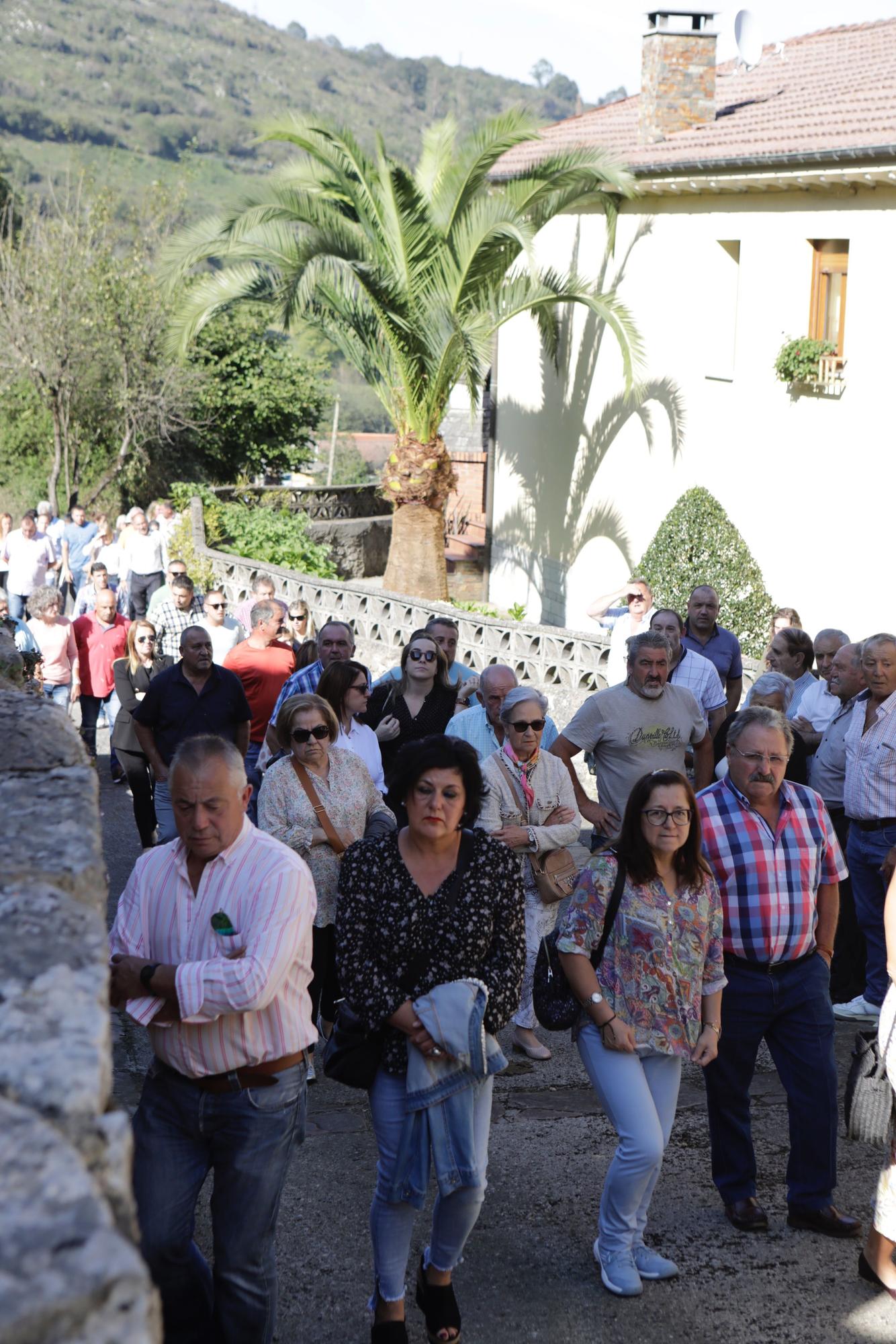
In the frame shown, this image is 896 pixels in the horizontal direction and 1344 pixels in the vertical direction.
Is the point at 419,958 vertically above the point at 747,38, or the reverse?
the point at 747,38

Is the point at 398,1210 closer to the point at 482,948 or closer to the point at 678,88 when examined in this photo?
the point at 482,948

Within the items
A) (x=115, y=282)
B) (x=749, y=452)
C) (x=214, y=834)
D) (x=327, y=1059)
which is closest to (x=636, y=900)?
(x=327, y=1059)

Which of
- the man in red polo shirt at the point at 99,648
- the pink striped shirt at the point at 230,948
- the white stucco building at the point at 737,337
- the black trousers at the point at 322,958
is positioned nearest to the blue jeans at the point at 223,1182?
the pink striped shirt at the point at 230,948

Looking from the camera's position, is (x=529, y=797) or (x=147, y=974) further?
(x=529, y=797)

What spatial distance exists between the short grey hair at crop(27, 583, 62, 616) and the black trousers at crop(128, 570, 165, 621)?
20.7 ft

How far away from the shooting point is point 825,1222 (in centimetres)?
488

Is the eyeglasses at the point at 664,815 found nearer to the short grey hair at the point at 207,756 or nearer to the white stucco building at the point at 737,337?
the short grey hair at the point at 207,756

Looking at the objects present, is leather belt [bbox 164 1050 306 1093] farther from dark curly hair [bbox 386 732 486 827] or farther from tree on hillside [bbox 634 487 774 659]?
tree on hillside [bbox 634 487 774 659]

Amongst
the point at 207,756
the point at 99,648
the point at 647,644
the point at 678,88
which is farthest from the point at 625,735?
the point at 678,88

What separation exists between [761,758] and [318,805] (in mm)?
1851

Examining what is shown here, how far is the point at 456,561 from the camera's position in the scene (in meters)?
27.0

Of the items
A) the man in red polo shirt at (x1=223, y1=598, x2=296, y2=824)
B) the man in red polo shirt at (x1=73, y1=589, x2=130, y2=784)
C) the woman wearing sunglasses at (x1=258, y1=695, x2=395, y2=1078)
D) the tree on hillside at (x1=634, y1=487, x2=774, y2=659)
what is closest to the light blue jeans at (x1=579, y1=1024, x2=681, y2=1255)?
the woman wearing sunglasses at (x1=258, y1=695, x2=395, y2=1078)

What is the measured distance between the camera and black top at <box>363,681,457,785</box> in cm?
759

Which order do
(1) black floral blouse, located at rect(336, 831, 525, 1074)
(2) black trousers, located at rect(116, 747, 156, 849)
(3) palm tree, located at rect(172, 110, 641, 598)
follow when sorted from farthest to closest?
(3) palm tree, located at rect(172, 110, 641, 598) < (2) black trousers, located at rect(116, 747, 156, 849) < (1) black floral blouse, located at rect(336, 831, 525, 1074)
